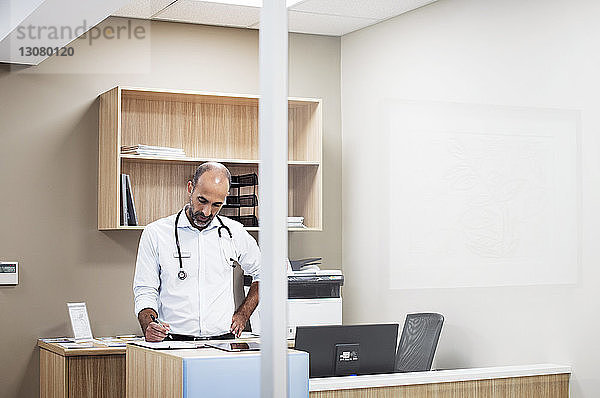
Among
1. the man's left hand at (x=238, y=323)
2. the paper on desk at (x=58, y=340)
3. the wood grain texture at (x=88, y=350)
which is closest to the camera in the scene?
the man's left hand at (x=238, y=323)

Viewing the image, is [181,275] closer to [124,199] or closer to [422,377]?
[124,199]

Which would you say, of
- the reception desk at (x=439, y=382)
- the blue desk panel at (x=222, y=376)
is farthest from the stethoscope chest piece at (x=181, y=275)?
the blue desk panel at (x=222, y=376)

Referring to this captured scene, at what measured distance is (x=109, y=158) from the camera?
374 cm

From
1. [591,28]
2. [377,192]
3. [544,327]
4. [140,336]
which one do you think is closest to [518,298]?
[544,327]

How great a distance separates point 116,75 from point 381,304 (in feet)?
9.02

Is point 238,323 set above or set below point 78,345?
above

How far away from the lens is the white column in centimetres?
161

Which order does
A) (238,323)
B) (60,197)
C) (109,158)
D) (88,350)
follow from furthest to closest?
(60,197) < (109,158) < (88,350) < (238,323)

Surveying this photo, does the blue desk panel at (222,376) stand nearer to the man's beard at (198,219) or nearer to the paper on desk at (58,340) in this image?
the man's beard at (198,219)

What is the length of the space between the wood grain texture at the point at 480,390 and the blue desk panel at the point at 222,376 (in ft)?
1.34

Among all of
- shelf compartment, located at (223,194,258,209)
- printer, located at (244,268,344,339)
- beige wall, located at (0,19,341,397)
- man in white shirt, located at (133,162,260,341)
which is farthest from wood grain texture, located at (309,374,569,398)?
beige wall, located at (0,19,341,397)

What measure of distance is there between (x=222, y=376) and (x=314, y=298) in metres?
0.42

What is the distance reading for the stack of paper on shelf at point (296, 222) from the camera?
5.24 feet

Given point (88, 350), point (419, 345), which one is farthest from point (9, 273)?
point (419, 345)
